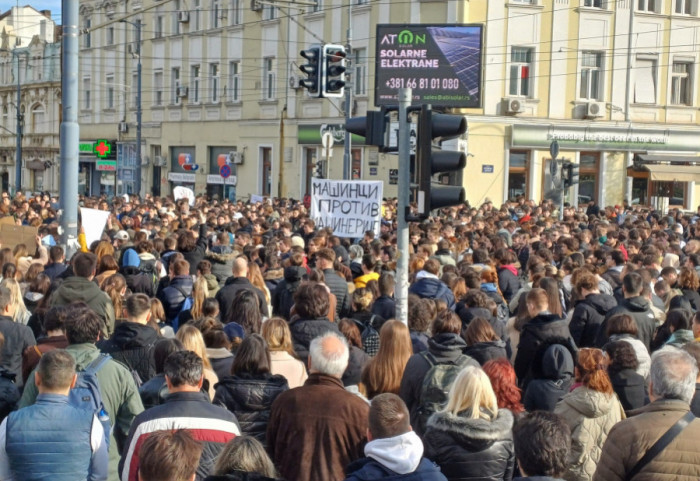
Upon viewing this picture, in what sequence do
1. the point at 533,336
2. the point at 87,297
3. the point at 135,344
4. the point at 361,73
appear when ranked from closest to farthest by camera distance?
the point at 135,344, the point at 533,336, the point at 87,297, the point at 361,73

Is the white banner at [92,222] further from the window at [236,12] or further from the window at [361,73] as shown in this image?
the window at [236,12]

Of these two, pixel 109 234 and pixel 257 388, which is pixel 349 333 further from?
pixel 109 234

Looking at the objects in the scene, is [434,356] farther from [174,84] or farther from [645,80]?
[174,84]

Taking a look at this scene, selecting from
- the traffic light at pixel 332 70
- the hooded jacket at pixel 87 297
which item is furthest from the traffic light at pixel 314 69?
the hooded jacket at pixel 87 297

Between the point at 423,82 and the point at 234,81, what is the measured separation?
13987 mm

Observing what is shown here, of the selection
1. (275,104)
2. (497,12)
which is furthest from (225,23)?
(497,12)

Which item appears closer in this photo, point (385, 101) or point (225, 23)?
point (385, 101)

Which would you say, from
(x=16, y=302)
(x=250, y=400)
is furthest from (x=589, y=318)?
(x=16, y=302)

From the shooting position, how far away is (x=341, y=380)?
21.6 ft

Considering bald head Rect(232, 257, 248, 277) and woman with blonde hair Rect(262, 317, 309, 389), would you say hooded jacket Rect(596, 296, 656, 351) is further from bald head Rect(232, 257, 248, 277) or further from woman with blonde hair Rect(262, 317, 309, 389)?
bald head Rect(232, 257, 248, 277)

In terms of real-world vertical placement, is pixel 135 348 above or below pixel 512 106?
below

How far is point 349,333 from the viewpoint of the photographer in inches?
314

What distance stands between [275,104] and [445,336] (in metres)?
35.4

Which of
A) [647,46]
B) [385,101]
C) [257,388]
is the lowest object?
[257,388]
